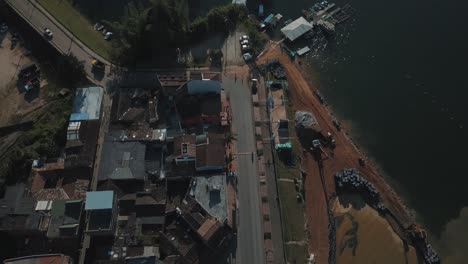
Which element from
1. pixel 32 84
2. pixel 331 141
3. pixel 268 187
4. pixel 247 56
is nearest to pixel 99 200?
pixel 268 187

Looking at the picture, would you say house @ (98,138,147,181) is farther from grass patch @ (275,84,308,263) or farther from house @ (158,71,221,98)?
grass patch @ (275,84,308,263)

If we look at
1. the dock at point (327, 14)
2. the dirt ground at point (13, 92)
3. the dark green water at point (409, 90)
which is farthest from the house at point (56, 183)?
the dock at point (327, 14)

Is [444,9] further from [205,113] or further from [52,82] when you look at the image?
[52,82]

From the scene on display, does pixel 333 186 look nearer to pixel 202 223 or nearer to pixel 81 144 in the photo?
pixel 202 223

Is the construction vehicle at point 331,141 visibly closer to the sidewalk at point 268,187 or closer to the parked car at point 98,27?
the sidewalk at point 268,187

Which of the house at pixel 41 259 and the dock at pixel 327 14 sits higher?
the dock at pixel 327 14

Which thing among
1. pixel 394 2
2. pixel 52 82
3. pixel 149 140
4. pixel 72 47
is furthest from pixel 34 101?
pixel 394 2

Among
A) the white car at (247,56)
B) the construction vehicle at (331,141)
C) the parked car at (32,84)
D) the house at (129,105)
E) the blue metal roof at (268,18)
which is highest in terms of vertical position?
the blue metal roof at (268,18)

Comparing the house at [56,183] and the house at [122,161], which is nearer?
the house at [56,183]
